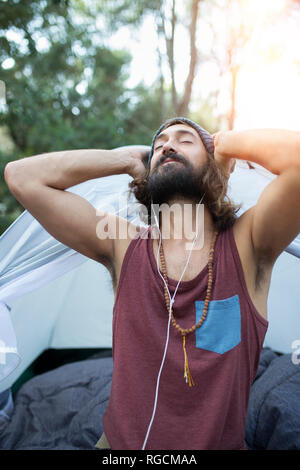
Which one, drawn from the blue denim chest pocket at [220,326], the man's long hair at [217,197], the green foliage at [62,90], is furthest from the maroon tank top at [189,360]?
the green foliage at [62,90]

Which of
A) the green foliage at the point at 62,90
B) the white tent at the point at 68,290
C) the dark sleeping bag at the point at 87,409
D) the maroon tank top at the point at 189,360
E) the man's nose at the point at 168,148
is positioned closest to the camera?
the maroon tank top at the point at 189,360

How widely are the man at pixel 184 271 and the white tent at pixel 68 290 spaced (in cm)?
38

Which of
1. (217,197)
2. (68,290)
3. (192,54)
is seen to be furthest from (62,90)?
(217,197)

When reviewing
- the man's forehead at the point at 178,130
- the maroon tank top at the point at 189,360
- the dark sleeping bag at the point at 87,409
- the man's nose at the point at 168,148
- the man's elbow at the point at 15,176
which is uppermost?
the man's forehead at the point at 178,130

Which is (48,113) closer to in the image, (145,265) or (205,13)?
(205,13)

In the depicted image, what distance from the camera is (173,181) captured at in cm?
182

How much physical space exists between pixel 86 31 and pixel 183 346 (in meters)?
13.0

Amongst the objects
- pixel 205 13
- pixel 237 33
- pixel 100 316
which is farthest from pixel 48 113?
pixel 100 316

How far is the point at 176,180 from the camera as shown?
181 centimetres

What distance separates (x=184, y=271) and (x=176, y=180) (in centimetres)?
46

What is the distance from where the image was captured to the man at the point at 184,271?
1.51 meters

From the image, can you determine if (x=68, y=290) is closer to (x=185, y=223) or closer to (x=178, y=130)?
(x=185, y=223)

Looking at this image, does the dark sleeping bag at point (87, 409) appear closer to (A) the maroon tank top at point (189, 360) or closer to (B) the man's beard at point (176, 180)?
(A) the maroon tank top at point (189, 360)

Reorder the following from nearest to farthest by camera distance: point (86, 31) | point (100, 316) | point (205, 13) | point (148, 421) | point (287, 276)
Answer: point (148, 421) < point (287, 276) < point (100, 316) < point (205, 13) < point (86, 31)
